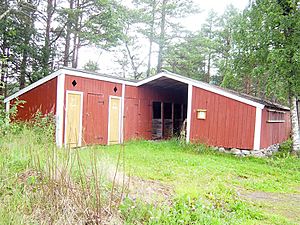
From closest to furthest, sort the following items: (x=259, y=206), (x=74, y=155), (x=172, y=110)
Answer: (x=74, y=155)
(x=259, y=206)
(x=172, y=110)

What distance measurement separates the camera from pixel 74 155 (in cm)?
331

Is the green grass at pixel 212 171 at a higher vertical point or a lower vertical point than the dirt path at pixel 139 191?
lower

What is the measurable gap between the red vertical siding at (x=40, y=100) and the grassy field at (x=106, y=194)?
467cm

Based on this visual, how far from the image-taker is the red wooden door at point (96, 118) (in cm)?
987

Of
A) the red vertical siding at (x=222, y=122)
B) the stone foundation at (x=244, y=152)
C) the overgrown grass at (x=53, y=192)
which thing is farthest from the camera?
the red vertical siding at (x=222, y=122)

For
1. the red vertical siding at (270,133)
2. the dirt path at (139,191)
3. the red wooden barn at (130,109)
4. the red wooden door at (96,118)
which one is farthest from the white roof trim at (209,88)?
the dirt path at (139,191)

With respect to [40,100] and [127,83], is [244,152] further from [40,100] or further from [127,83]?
[40,100]

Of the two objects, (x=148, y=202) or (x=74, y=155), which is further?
(x=148, y=202)

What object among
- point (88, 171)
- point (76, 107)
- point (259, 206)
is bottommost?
point (259, 206)

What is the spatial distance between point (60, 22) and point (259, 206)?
14978mm

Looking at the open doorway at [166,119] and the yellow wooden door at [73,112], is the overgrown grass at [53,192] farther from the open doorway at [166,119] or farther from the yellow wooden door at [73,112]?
the open doorway at [166,119]

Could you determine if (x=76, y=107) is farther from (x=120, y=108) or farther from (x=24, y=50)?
(x=24, y=50)

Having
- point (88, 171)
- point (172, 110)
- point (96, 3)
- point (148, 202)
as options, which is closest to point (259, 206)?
point (148, 202)

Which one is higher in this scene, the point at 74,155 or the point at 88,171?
the point at 74,155
